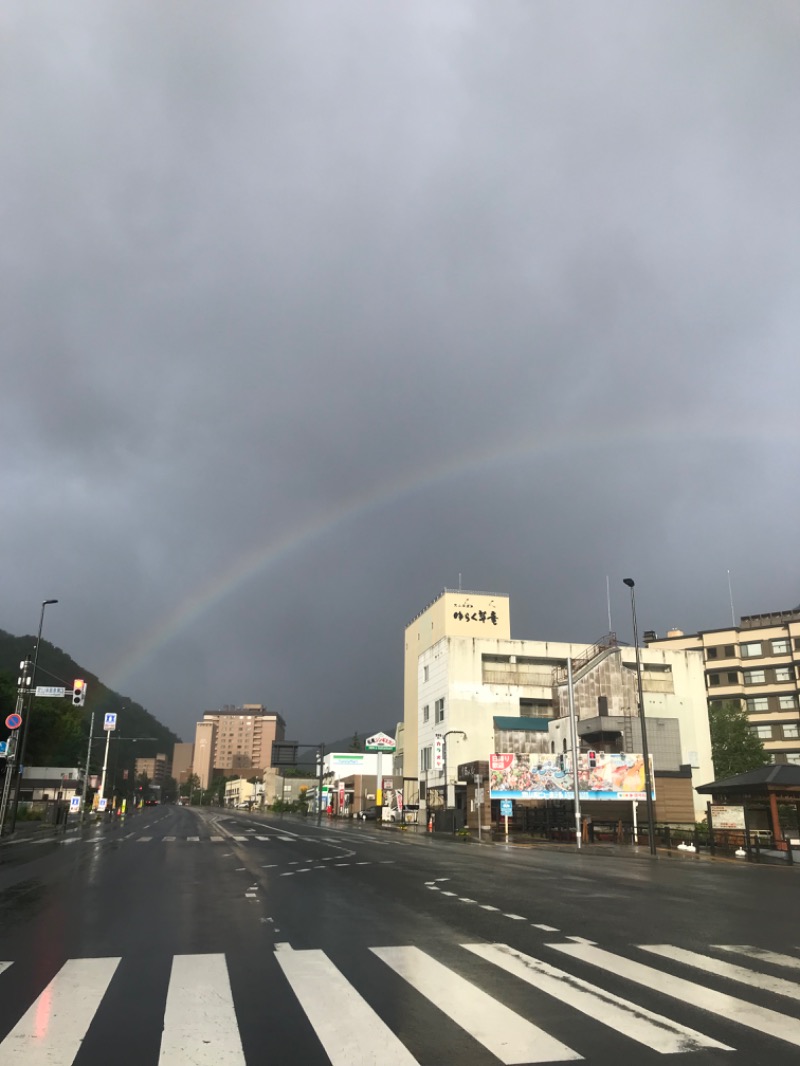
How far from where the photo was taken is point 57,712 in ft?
261

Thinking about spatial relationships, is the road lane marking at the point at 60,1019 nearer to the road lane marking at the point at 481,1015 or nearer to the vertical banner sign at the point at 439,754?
the road lane marking at the point at 481,1015

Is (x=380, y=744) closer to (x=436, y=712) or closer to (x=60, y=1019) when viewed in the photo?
(x=436, y=712)

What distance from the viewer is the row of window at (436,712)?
256ft

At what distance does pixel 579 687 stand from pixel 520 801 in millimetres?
→ 16871

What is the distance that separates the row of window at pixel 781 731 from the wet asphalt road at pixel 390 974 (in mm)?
81425

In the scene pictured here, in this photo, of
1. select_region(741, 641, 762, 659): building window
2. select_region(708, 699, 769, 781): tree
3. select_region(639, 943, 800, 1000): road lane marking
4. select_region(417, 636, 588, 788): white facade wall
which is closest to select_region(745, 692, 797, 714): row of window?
select_region(741, 641, 762, 659): building window

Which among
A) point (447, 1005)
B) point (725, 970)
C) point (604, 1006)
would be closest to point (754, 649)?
point (725, 970)

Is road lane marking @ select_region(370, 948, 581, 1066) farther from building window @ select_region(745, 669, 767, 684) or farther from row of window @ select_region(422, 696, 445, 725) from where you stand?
building window @ select_region(745, 669, 767, 684)

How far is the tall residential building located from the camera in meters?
90.1

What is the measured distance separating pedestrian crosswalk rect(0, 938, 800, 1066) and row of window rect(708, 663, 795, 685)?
3604 inches

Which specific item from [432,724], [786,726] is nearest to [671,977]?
[432,724]

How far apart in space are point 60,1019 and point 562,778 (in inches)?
1834

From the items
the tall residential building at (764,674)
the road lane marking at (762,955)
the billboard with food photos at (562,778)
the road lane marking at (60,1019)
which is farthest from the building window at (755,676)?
the road lane marking at (60,1019)

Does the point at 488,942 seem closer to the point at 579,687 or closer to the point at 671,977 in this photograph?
the point at 671,977
